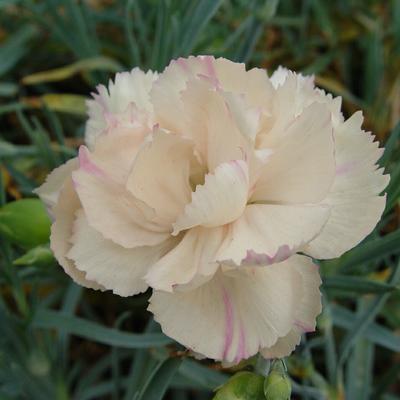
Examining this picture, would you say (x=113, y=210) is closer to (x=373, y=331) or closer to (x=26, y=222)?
(x=26, y=222)

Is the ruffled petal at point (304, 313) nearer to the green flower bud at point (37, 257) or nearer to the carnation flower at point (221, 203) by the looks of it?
the carnation flower at point (221, 203)

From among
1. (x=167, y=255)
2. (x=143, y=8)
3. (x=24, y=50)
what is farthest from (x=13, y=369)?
(x=143, y=8)

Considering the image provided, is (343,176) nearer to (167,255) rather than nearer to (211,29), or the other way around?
(167,255)

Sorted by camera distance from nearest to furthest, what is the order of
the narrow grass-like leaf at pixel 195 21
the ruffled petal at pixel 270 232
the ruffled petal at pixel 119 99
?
the ruffled petal at pixel 270 232, the ruffled petal at pixel 119 99, the narrow grass-like leaf at pixel 195 21

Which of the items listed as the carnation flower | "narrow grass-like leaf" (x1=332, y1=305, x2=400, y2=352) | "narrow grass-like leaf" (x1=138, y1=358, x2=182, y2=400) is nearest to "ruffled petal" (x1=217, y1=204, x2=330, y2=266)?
the carnation flower

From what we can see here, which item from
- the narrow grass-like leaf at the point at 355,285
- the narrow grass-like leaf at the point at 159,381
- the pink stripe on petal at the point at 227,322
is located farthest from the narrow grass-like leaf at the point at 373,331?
the pink stripe on petal at the point at 227,322

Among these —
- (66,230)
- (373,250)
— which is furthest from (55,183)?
(373,250)
